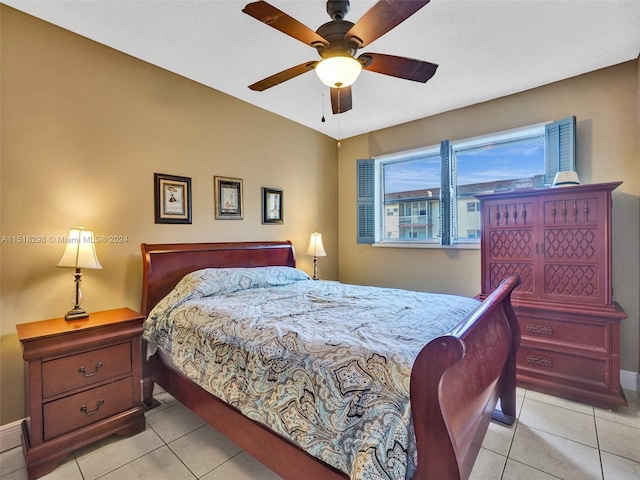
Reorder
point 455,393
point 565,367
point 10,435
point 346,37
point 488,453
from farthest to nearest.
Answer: point 565,367
point 10,435
point 488,453
point 346,37
point 455,393

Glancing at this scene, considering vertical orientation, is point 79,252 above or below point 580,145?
below

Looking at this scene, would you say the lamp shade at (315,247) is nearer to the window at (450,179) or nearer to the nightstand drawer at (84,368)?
the window at (450,179)

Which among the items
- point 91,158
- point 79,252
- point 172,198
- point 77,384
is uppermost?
point 91,158

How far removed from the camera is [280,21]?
1.56m

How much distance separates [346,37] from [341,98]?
62cm

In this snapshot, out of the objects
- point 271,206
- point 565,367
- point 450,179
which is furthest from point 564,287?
point 271,206

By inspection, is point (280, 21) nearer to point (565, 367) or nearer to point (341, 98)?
point (341, 98)

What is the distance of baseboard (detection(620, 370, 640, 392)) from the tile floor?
1.64 feet

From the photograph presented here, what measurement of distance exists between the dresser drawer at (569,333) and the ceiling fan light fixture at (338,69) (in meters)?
2.47

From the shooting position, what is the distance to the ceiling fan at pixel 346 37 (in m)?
1.46

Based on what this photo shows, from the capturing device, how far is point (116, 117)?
2457mm

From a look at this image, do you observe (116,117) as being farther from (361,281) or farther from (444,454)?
(361,281)

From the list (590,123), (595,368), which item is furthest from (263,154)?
(595,368)

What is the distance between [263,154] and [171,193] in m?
1.23
